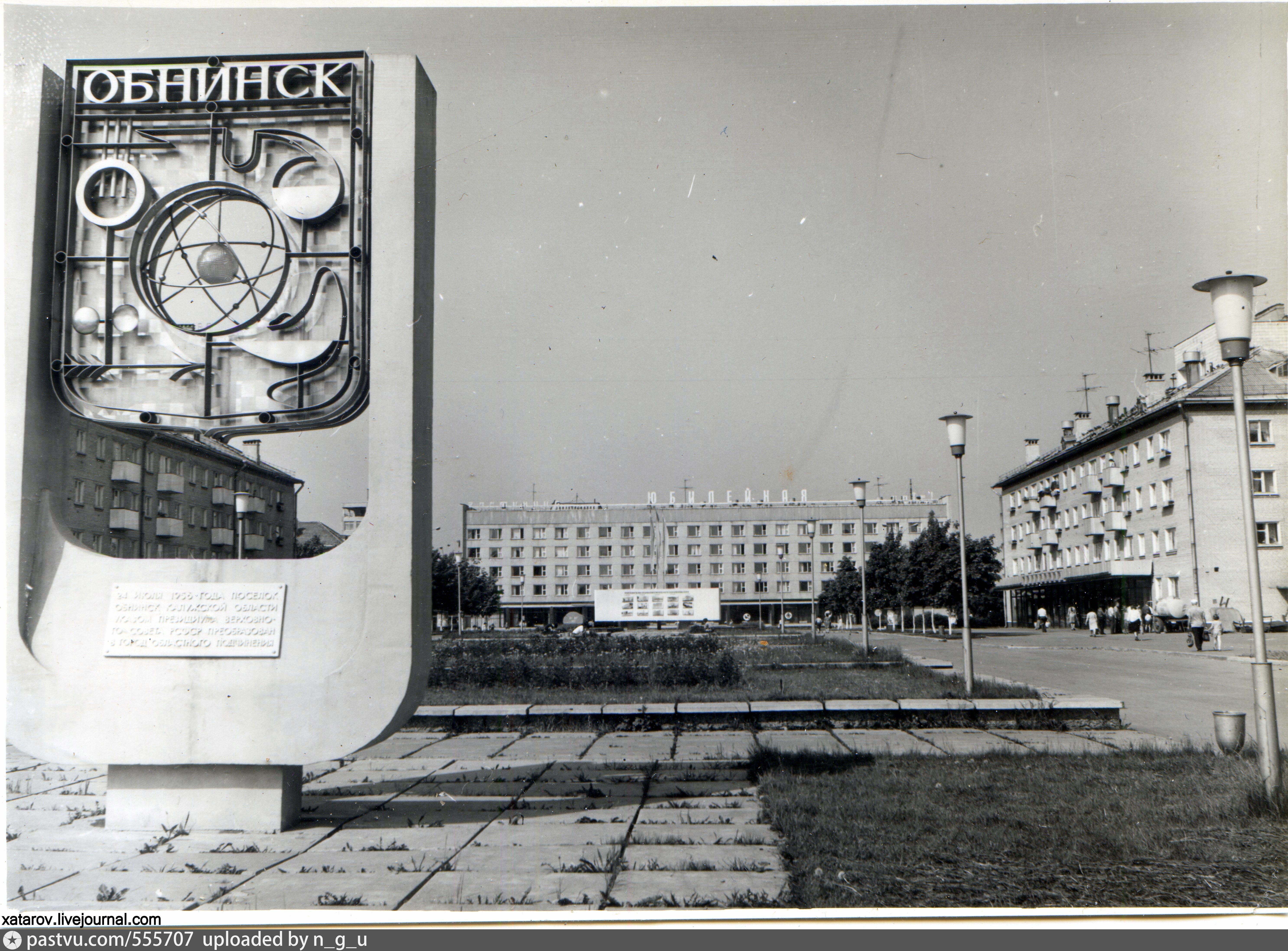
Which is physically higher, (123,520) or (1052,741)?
(123,520)

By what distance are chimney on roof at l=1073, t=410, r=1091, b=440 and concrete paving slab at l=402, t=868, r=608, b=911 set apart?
6343 centimetres

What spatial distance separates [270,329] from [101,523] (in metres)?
3.78

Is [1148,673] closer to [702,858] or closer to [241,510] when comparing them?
[702,858]

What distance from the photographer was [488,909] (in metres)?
4.87

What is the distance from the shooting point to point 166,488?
11211 mm

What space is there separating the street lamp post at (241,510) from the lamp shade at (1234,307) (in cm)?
754

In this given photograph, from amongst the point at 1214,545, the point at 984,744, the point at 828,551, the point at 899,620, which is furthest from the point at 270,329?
the point at 828,551

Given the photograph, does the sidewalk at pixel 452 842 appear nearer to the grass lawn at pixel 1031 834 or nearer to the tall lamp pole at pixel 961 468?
the grass lawn at pixel 1031 834

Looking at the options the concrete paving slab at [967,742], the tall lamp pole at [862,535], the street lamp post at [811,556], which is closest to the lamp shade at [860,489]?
the tall lamp pole at [862,535]

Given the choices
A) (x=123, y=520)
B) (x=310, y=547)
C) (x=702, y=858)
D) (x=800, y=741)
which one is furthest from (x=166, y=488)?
(x=702, y=858)

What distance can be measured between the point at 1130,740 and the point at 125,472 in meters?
10.0

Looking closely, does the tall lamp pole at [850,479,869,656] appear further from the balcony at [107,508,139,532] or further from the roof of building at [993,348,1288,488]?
the balcony at [107,508,139,532]

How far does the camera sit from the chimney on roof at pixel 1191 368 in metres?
43.5

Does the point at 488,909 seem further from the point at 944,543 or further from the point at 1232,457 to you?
the point at 944,543
